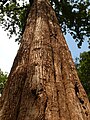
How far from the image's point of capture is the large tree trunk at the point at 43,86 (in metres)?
2.65

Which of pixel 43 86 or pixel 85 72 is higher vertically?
pixel 85 72

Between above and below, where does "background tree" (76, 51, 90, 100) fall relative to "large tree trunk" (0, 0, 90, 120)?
above

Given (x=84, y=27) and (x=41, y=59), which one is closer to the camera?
(x=41, y=59)

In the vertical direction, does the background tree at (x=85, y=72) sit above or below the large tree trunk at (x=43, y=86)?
above

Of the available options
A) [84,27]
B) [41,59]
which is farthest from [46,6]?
[84,27]

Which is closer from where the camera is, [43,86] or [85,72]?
[43,86]

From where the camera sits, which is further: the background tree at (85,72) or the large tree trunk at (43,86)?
the background tree at (85,72)

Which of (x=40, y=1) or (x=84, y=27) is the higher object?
(x=84, y=27)

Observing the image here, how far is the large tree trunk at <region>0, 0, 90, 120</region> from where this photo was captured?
2646 millimetres

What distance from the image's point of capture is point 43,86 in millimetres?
2932

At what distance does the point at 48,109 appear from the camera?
2590mm

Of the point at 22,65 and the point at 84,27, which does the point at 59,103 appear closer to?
the point at 22,65

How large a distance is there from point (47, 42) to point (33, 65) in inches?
31.1

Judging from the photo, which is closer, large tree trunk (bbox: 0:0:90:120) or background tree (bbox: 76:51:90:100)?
large tree trunk (bbox: 0:0:90:120)
